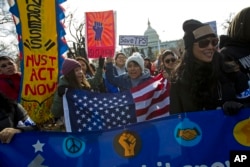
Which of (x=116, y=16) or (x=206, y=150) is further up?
(x=116, y=16)

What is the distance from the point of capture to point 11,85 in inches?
221

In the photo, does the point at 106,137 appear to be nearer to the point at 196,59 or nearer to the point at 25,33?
the point at 196,59

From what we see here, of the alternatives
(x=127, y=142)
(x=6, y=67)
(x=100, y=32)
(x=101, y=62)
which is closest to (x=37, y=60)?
(x=6, y=67)

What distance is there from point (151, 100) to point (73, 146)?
1.73m

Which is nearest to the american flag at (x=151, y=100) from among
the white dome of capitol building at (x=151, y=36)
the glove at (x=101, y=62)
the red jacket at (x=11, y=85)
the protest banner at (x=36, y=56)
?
the glove at (x=101, y=62)

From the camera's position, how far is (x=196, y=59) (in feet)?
10.6

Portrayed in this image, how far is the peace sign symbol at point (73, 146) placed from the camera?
324 centimetres

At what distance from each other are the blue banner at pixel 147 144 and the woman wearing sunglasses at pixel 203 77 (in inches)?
4.6

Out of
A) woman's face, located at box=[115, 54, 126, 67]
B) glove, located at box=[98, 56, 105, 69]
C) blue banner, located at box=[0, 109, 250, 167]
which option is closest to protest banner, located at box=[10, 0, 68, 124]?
glove, located at box=[98, 56, 105, 69]

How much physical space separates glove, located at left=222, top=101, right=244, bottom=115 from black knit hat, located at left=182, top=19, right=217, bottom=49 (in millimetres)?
608

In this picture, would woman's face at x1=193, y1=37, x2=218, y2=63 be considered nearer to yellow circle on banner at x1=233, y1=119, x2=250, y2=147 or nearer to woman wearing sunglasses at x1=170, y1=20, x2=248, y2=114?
woman wearing sunglasses at x1=170, y1=20, x2=248, y2=114

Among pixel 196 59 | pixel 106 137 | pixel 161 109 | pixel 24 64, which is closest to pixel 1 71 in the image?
pixel 24 64

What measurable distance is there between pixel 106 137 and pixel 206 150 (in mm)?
767

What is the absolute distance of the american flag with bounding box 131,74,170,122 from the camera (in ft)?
15.5
